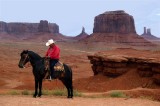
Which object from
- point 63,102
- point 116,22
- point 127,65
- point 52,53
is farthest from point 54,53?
point 116,22

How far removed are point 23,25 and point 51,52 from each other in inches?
5804

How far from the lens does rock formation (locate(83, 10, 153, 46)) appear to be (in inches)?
4186

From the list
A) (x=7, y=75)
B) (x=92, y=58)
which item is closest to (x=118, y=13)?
(x=7, y=75)

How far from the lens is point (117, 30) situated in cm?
10906

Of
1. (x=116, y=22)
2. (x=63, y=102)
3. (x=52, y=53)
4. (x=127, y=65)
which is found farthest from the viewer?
(x=116, y=22)

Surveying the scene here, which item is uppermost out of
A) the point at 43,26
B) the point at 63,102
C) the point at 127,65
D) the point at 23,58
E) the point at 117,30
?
the point at 43,26

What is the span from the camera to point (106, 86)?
2366cm

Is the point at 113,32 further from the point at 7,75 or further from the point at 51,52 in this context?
the point at 51,52

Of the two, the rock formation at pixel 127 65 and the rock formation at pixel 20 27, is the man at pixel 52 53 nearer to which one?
the rock formation at pixel 127 65

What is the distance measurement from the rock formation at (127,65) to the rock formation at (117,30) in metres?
79.2

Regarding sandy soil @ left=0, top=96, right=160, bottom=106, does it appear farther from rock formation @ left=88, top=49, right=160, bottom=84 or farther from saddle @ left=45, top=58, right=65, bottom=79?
rock formation @ left=88, top=49, right=160, bottom=84

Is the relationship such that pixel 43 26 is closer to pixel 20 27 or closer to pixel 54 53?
pixel 20 27

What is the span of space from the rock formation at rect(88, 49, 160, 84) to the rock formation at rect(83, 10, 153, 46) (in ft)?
260

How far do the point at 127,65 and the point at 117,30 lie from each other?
85704 mm
